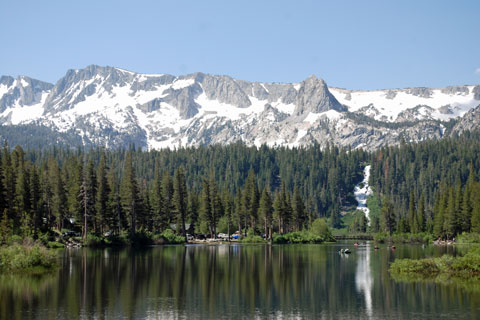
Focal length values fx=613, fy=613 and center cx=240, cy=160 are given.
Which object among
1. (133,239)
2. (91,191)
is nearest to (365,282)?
(133,239)

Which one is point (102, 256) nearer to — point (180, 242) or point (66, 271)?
point (66, 271)

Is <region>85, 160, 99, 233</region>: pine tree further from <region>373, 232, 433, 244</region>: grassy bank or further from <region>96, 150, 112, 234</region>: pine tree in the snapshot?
<region>373, 232, 433, 244</region>: grassy bank

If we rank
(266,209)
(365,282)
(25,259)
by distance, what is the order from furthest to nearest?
(266,209)
(25,259)
(365,282)

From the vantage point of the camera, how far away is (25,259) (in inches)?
2522

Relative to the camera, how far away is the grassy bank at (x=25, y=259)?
208 feet

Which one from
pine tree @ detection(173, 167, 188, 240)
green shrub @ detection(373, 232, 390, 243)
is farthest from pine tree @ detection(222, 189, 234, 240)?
green shrub @ detection(373, 232, 390, 243)

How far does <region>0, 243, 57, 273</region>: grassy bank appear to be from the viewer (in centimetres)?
6350

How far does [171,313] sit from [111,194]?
312 feet

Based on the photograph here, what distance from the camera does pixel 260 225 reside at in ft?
555

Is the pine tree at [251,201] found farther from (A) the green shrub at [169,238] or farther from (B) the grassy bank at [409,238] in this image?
(B) the grassy bank at [409,238]

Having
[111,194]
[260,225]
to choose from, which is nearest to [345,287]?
[111,194]

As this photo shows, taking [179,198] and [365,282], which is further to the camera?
[179,198]

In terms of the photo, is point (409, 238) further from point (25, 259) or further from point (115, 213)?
point (25, 259)

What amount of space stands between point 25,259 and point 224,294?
960 inches
